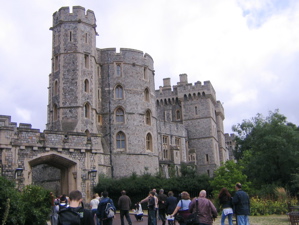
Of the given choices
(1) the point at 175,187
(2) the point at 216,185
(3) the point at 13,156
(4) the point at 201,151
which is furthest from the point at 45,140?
(4) the point at 201,151

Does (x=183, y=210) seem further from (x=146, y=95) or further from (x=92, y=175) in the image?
(x=146, y=95)

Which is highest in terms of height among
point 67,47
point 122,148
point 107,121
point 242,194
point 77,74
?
point 67,47

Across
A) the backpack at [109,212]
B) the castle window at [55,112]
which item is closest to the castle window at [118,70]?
→ the castle window at [55,112]

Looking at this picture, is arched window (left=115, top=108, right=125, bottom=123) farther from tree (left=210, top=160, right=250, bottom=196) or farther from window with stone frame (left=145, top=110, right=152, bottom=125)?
tree (left=210, top=160, right=250, bottom=196)

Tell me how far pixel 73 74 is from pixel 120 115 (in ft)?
18.4

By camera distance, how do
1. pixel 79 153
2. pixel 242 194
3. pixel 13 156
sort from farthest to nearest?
pixel 79 153, pixel 13 156, pixel 242 194

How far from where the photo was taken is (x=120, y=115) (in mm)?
32938

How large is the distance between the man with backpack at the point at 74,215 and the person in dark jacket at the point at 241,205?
6065 millimetres

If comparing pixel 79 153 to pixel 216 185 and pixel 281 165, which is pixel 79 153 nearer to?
pixel 216 185

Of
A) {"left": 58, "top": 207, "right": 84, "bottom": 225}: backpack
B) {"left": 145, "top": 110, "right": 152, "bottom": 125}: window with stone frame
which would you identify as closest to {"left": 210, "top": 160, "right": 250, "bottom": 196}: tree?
{"left": 145, "top": 110, "right": 152, "bottom": 125}: window with stone frame

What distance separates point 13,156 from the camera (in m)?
18.2

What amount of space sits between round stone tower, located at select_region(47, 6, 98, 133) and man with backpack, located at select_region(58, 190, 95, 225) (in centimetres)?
2385

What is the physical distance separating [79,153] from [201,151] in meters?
27.2

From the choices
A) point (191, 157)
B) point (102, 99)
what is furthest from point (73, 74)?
point (191, 157)
